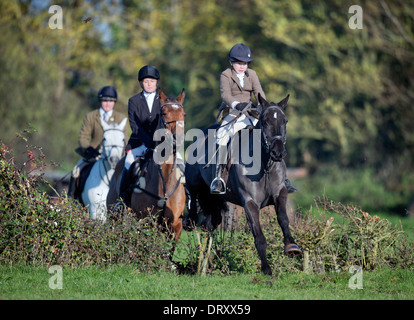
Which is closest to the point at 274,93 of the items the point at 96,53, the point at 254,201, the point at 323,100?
the point at 323,100

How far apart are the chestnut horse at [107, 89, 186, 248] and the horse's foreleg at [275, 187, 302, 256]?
6.00 feet

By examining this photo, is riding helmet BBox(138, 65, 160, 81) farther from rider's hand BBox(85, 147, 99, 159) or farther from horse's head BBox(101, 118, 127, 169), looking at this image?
rider's hand BBox(85, 147, 99, 159)

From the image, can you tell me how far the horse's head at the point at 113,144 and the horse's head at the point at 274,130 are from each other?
4.58 meters

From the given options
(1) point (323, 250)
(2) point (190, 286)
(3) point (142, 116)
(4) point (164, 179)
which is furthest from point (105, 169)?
(1) point (323, 250)

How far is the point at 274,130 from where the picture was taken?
351 inches

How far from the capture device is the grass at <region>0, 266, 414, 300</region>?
7914mm

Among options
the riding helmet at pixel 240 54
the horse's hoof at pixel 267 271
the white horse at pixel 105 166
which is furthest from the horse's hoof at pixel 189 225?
the riding helmet at pixel 240 54

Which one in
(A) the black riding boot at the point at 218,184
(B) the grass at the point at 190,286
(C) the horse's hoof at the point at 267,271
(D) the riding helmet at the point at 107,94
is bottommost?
(B) the grass at the point at 190,286

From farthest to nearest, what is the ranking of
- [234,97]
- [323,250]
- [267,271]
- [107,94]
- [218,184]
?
[107,94] < [234,97] < [218,184] < [323,250] < [267,271]

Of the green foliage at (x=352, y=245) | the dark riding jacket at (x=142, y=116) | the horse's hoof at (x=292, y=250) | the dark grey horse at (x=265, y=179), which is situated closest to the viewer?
the horse's hoof at (x=292, y=250)

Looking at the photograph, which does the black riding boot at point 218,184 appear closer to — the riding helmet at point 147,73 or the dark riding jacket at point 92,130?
the riding helmet at point 147,73

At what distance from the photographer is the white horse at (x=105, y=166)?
1296cm

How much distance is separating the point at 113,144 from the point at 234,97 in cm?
362

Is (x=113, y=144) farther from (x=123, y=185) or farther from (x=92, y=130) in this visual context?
(x=123, y=185)
